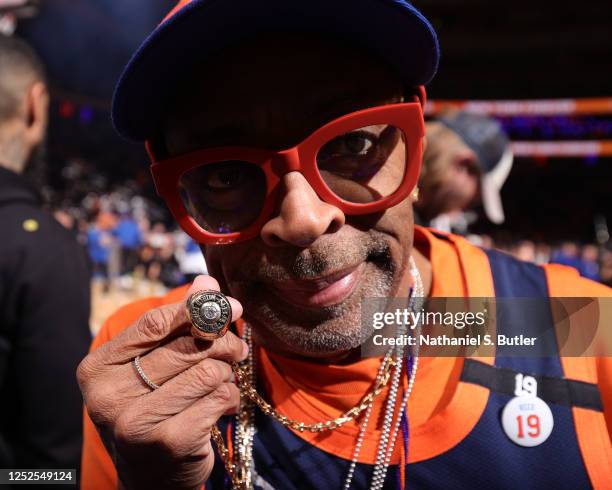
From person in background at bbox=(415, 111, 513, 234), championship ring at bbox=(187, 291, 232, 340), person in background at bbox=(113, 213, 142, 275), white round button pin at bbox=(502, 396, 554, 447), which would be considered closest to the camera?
championship ring at bbox=(187, 291, 232, 340)

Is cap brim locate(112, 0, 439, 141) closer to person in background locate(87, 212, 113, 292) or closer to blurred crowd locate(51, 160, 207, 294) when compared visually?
blurred crowd locate(51, 160, 207, 294)

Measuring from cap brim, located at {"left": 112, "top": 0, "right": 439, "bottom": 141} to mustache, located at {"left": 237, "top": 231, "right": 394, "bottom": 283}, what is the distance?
413 millimetres

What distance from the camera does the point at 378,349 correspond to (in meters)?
1.29

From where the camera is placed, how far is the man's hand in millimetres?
951

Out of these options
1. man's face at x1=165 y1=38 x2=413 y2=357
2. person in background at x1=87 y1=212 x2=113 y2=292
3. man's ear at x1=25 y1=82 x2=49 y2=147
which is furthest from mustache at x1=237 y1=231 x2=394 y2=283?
person in background at x1=87 y1=212 x2=113 y2=292

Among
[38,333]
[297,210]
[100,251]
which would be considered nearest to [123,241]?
[100,251]

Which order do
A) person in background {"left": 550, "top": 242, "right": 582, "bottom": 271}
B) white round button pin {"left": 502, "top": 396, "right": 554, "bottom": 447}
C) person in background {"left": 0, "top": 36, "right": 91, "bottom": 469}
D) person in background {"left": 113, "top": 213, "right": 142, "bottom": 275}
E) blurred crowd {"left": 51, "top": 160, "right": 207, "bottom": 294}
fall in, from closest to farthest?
white round button pin {"left": 502, "top": 396, "right": 554, "bottom": 447}
person in background {"left": 0, "top": 36, "right": 91, "bottom": 469}
person in background {"left": 550, "top": 242, "right": 582, "bottom": 271}
blurred crowd {"left": 51, "top": 160, "right": 207, "bottom": 294}
person in background {"left": 113, "top": 213, "right": 142, "bottom": 275}

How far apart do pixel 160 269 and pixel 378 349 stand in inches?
488

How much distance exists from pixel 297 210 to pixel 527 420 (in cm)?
69

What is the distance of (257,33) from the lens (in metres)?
1.15

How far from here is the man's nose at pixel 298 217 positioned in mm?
1065

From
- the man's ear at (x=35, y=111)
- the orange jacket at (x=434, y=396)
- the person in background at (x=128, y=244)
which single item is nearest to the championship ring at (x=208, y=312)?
the orange jacket at (x=434, y=396)

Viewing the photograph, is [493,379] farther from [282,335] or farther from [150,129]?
[150,129]

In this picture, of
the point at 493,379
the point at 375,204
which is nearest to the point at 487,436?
the point at 493,379
